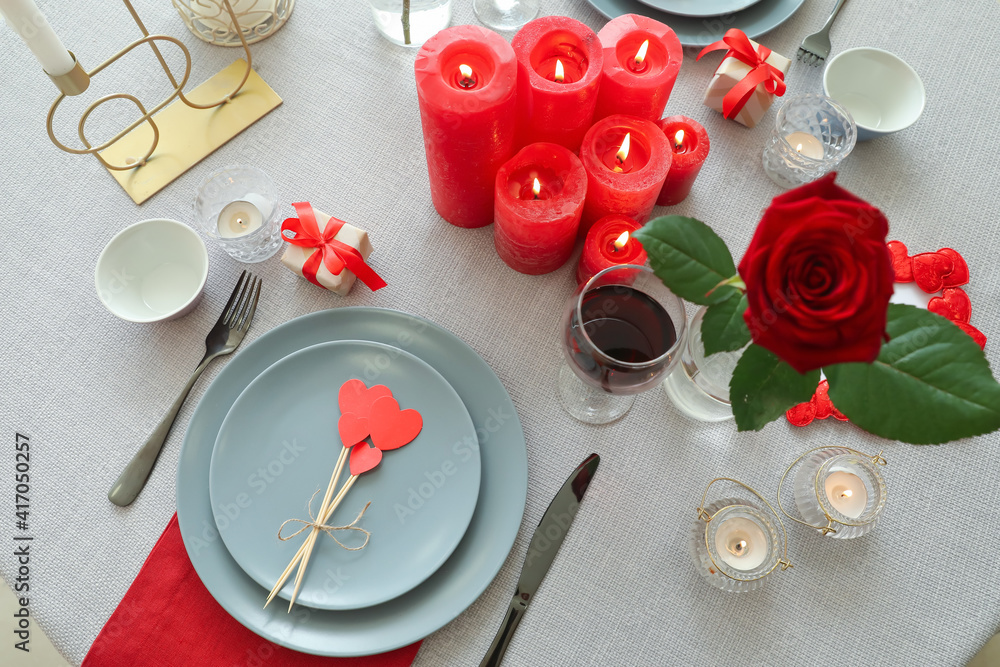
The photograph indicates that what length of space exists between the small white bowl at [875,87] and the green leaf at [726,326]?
54 cm

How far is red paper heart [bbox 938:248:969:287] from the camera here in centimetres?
76

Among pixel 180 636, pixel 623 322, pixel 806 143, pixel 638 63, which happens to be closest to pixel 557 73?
pixel 638 63

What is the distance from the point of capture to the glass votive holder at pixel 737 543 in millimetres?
652

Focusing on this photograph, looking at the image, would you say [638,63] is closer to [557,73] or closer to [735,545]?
[557,73]

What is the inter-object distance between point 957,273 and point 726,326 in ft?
1.66

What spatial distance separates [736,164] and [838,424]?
36 centimetres

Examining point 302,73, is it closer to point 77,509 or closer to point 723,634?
point 77,509

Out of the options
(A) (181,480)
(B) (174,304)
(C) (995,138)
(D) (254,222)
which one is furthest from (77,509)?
(C) (995,138)

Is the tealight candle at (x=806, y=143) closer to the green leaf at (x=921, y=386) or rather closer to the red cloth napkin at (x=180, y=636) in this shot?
the green leaf at (x=921, y=386)

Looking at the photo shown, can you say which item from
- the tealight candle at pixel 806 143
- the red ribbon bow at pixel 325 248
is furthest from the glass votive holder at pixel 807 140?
the red ribbon bow at pixel 325 248

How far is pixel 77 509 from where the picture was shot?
Result: 687 mm

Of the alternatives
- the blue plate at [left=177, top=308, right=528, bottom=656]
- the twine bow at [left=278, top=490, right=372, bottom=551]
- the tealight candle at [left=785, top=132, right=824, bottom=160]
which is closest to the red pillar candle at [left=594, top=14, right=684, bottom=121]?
the tealight candle at [left=785, top=132, right=824, bottom=160]

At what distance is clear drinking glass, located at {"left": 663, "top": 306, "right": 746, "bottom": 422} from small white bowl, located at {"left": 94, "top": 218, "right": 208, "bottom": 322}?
569 mm

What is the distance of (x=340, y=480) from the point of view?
662 millimetres
